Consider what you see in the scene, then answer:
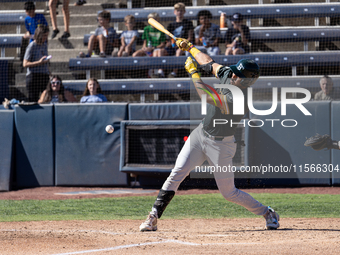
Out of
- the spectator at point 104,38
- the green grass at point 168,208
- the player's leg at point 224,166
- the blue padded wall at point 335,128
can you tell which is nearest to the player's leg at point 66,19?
the spectator at point 104,38

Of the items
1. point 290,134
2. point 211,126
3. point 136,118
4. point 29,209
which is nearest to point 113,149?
point 136,118

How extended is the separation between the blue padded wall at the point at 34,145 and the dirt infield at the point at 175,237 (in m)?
3.04

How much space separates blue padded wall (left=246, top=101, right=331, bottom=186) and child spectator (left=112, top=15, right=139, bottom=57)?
12.2 feet

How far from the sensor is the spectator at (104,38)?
10655mm

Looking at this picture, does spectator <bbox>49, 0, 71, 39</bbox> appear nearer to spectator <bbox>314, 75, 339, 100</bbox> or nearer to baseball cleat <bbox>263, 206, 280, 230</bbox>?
spectator <bbox>314, 75, 339, 100</bbox>

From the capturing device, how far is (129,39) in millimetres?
10711

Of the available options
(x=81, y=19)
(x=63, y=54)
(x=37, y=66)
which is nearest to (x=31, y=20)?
(x=63, y=54)

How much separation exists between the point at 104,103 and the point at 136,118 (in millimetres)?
646

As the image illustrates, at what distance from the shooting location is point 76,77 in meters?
11.0

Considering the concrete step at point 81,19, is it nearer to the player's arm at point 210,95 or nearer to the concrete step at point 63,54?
the concrete step at point 63,54

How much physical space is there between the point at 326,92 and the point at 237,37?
106 inches

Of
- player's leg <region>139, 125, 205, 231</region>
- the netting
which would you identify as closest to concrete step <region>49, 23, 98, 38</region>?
the netting

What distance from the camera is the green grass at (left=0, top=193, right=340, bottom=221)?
6059 mm

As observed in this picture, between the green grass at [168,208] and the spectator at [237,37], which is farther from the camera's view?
the spectator at [237,37]
